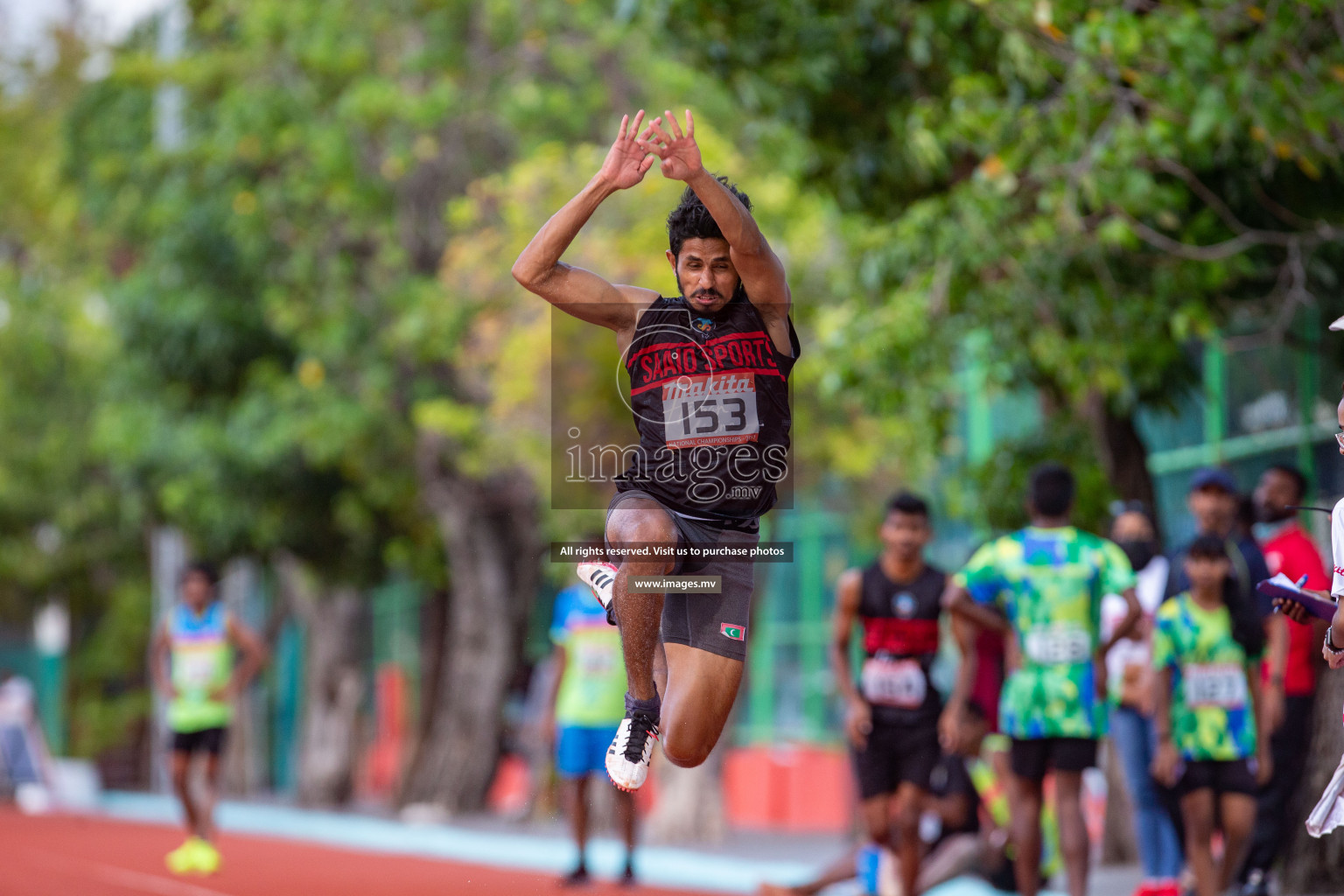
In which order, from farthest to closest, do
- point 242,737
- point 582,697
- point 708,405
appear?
1. point 242,737
2. point 582,697
3. point 708,405

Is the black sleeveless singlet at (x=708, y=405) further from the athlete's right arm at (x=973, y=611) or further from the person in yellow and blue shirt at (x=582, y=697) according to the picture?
the person in yellow and blue shirt at (x=582, y=697)

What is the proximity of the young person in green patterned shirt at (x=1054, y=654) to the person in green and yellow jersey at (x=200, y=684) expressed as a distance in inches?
274

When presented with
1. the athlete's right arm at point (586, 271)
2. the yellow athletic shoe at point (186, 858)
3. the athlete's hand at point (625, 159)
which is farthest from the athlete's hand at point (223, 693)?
the athlete's hand at point (625, 159)

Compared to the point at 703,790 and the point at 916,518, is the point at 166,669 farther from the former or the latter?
the point at 916,518

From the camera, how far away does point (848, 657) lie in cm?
1005

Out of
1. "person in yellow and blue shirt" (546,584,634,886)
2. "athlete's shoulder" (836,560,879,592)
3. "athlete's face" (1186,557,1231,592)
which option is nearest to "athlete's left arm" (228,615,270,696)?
"person in yellow and blue shirt" (546,584,634,886)

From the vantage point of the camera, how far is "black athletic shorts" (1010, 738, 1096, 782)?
870cm

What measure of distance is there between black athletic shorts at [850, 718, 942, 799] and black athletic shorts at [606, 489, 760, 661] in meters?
3.26

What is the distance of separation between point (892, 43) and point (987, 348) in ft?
7.24

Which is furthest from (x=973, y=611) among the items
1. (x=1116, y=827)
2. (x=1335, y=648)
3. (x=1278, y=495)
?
(x=1116, y=827)

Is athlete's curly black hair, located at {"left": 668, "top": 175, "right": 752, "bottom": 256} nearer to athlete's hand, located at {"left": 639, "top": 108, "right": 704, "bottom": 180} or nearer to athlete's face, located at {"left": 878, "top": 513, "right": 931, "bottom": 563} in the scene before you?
athlete's hand, located at {"left": 639, "top": 108, "right": 704, "bottom": 180}

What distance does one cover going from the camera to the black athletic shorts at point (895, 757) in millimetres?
9492

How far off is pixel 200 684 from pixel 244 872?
1.49 m

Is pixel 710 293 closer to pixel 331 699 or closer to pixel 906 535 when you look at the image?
pixel 906 535
